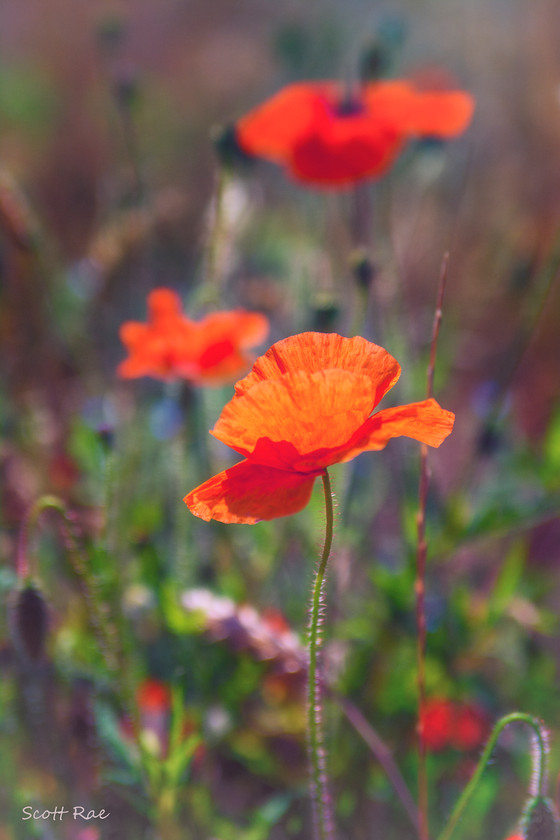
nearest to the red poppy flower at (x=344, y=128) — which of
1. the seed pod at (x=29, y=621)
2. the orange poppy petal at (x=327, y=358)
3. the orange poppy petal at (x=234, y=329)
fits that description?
the orange poppy petal at (x=234, y=329)

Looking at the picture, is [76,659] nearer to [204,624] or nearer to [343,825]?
[204,624]

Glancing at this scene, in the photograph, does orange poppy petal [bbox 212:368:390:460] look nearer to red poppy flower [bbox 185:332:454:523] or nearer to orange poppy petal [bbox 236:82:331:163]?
red poppy flower [bbox 185:332:454:523]

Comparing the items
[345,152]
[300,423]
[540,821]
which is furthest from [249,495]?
[345,152]

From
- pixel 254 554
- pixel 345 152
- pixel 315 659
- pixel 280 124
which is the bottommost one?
pixel 315 659

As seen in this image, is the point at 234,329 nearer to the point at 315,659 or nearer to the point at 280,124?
the point at 280,124

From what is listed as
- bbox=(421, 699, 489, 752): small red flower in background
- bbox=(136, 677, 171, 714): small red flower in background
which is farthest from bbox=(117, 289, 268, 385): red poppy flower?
bbox=(421, 699, 489, 752): small red flower in background

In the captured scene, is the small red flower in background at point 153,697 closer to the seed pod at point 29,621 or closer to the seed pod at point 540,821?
the seed pod at point 29,621
